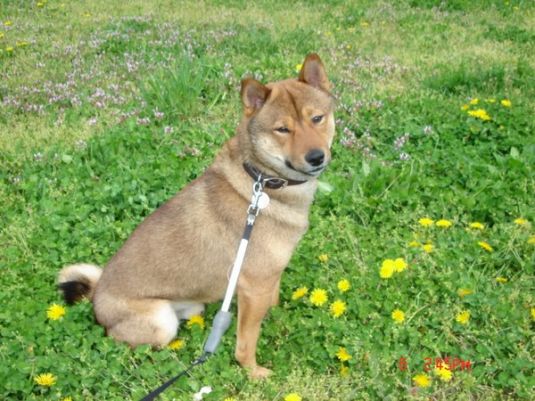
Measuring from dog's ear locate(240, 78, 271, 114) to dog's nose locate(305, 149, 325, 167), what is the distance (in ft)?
1.43

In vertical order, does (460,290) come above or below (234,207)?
below

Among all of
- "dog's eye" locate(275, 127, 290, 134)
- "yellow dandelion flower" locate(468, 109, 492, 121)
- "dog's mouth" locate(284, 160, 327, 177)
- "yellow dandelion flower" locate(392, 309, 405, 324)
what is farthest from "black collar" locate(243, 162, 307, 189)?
"yellow dandelion flower" locate(468, 109, 492, 121)

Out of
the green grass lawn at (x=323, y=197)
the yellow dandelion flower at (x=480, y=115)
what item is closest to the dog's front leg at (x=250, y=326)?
the green grass lawn at (x=323, y=197)

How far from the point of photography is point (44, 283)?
12.9 ft

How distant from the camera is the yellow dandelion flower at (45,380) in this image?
3076 millimetres

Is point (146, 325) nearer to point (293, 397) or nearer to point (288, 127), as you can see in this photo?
point (293, 397)

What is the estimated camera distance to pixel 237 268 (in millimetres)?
2990

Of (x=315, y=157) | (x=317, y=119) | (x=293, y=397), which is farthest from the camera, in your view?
(x=317, y=119)


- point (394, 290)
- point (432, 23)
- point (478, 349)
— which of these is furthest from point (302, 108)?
point (432, 23)

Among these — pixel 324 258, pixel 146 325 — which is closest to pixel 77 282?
pixel 146 325

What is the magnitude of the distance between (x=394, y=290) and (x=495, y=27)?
21.7 ft

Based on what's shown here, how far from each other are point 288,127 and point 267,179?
0.32 m

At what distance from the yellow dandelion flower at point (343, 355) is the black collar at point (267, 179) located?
99 centimetres

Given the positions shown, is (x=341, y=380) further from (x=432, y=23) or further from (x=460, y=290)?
(x=432, y=23)
